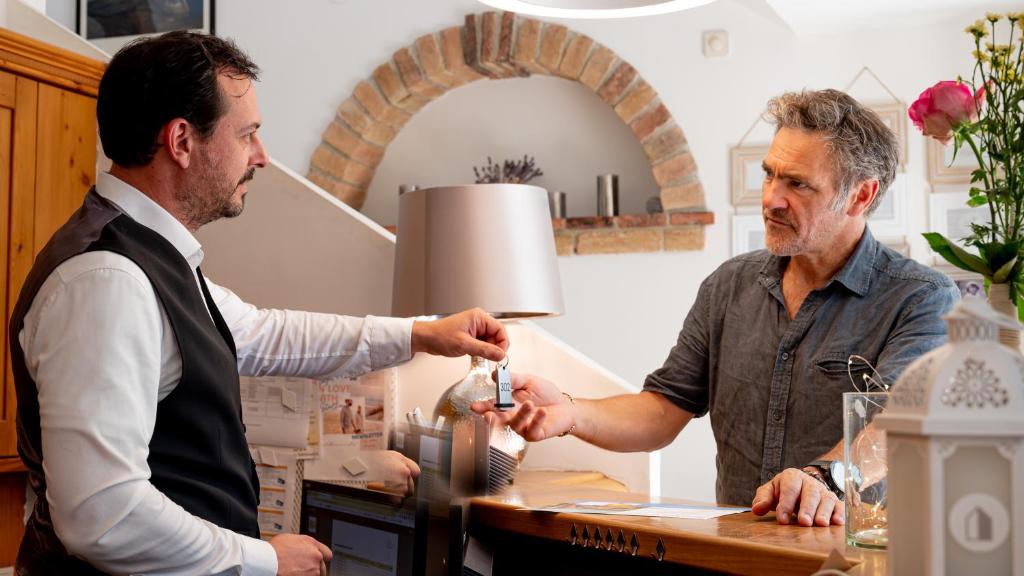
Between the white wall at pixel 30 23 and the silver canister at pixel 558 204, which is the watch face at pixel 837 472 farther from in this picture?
the silver canister at pixel 558 204

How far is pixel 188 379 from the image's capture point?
130 centimetres

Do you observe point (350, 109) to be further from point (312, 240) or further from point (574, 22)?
point (312, 240)

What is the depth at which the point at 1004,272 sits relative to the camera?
1079mm

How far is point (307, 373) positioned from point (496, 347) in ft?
1.19

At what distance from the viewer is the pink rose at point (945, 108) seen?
1.22 metres

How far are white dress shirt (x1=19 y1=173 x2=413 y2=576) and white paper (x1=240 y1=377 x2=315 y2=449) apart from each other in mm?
1007

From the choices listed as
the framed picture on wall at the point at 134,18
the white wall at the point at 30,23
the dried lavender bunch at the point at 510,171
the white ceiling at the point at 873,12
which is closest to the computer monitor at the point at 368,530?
the white wall at the point at 30,23

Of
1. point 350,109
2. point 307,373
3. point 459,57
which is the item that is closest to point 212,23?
point 350,109

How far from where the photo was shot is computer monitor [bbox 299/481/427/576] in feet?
4.89

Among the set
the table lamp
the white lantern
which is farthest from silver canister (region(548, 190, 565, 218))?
the white lantern

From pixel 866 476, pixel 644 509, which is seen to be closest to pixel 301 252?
pixel 644 509

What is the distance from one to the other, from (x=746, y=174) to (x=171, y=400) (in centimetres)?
373

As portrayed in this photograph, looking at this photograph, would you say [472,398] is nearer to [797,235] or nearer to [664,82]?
[797,235]

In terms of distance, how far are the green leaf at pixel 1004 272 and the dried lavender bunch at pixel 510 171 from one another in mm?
4273
